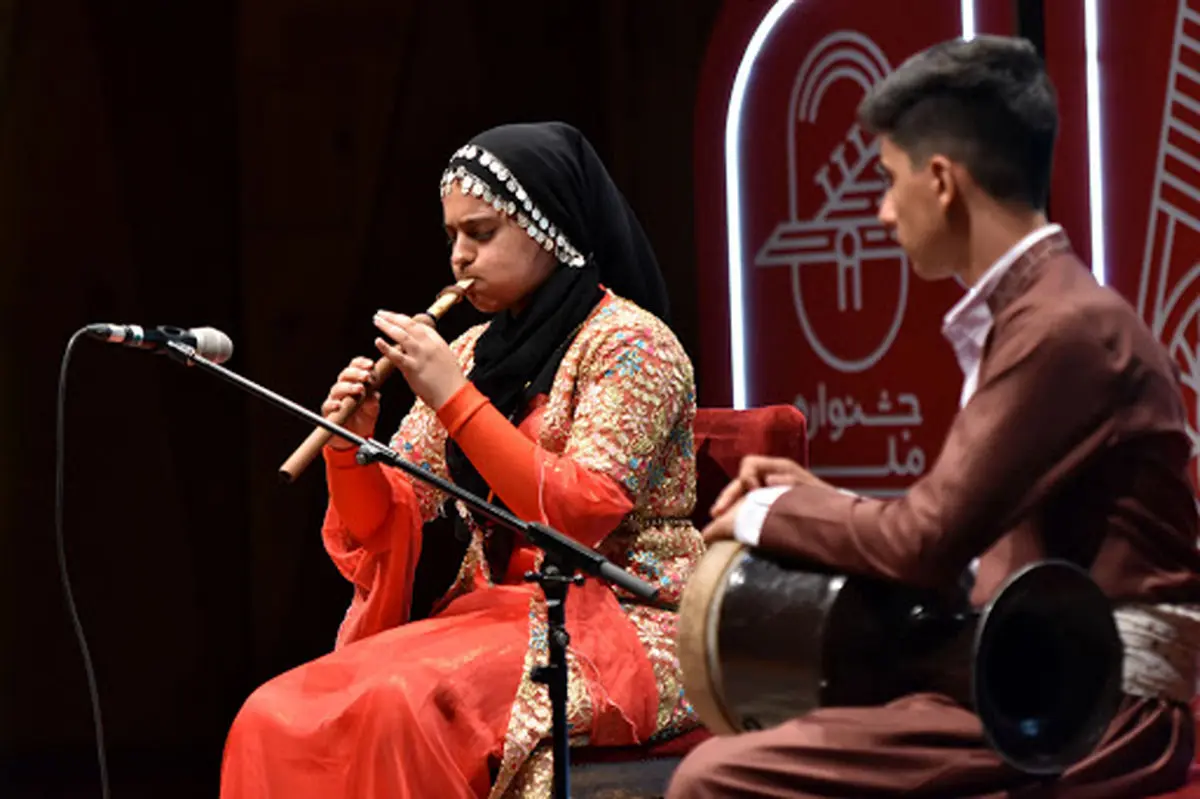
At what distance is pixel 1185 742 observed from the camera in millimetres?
2178

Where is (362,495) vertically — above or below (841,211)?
below

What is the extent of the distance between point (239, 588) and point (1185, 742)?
362cm

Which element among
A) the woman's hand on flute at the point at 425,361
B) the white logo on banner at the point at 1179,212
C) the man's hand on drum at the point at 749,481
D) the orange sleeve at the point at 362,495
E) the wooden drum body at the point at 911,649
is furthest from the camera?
the white logo on banner at the point at 1179,212

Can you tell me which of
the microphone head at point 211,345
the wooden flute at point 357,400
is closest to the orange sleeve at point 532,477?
the wooden flute at point 357,400

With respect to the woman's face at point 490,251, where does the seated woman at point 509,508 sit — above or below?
below

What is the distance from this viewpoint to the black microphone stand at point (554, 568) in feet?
8.86

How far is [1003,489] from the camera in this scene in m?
2.04

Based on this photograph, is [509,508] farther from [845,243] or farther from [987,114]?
[845,243]

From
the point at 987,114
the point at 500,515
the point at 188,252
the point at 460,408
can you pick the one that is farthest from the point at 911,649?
the point at 188,252

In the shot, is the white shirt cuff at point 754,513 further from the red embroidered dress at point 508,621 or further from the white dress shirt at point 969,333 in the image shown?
the red embroidered dress at point 508,621

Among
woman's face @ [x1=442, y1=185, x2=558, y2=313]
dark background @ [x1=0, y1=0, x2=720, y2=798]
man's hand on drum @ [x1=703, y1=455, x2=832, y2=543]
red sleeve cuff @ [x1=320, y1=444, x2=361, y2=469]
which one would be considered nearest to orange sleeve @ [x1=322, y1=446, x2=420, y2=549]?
red sleeve cuff @ [x1=320, y1=444, x2=361, y2=469]

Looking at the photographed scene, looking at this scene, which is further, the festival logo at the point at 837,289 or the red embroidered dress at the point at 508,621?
the festival logo at the point at 837,289

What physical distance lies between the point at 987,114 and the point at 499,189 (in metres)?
1.42

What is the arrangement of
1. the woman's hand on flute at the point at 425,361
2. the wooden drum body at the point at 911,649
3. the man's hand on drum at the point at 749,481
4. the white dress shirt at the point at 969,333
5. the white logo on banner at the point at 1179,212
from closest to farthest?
the wooden drum body at the point at 911,649 → the white dress shirt at the point at 969,333 → the man's hand on drum at the point at 749,481 → the woman's hand on flute at the point at 425,361 → the white logo on banner at the point at 1179,212
